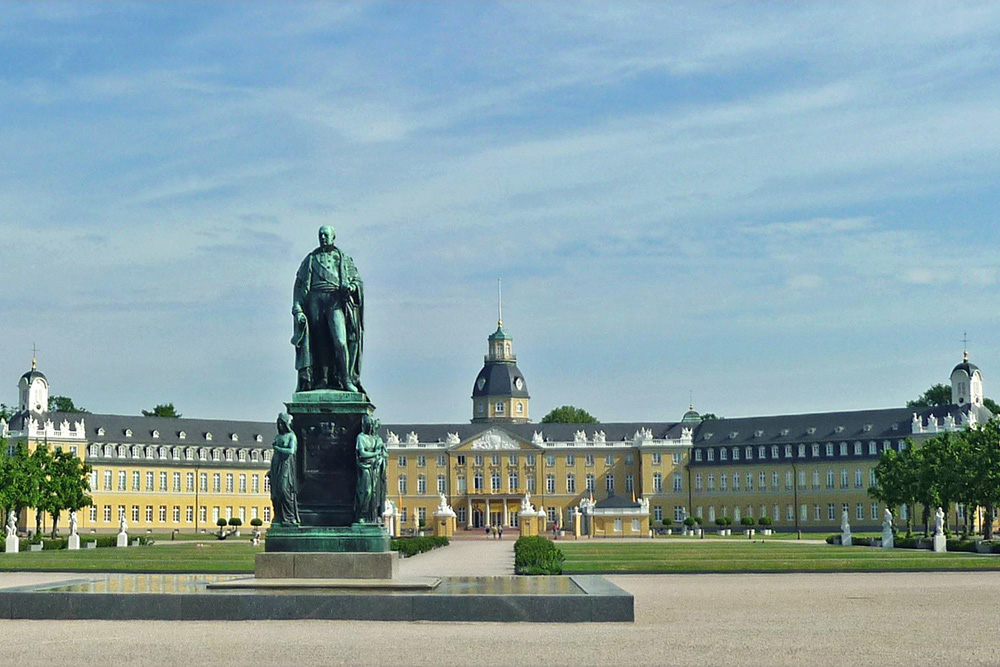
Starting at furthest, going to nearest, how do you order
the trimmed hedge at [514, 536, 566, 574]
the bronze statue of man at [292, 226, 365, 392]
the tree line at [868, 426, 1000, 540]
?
1. the tree line at [868, 426, 1000, 540]
2. the trimmed hedge at [514, 536, 566, 574]
3. the bronze statue of man at [292, 226, 365, 392]

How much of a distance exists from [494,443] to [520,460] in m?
3.70

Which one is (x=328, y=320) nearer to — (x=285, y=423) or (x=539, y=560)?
(x=285, y=423)

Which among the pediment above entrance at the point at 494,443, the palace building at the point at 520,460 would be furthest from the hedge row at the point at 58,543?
the pediment above entrance at the point at 494,443

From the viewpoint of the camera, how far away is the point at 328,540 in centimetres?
2694

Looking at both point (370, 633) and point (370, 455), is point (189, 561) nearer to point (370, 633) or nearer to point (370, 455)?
point (370, 455)

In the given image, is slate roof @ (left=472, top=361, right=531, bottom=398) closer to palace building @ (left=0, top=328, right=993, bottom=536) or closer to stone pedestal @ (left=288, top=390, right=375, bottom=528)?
palace building @ (left=0, top=328, right=993, bottom=536)

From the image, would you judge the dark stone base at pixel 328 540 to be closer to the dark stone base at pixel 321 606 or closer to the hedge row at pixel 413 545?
Result: the dark stone base at pixel 321 606

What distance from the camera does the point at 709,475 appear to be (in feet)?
544

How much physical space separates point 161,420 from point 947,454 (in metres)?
96.6

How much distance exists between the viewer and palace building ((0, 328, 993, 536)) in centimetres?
15188

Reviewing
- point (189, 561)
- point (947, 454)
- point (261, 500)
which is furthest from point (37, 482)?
point (261, 500)

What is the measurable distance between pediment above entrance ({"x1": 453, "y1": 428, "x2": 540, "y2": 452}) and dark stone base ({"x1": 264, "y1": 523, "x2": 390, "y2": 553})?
147 metres

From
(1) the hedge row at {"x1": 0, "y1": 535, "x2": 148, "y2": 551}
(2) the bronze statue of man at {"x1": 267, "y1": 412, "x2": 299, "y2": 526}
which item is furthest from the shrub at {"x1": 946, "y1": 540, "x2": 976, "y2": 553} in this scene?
(1) the hedge row at {"x1": 0, "y1": 535, "x2": 148, "y2": 551}

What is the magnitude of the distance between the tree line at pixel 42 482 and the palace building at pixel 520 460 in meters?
43.0
